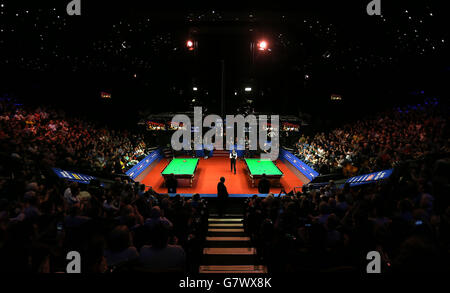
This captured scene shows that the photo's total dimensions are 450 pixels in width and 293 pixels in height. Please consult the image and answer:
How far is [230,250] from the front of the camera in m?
5.87

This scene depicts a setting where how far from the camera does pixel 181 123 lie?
24047 mm

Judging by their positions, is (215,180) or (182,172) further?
(215,180)

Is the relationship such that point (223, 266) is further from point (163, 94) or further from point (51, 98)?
point (163, 94)

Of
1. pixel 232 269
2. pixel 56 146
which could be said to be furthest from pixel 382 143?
pixel 56 146

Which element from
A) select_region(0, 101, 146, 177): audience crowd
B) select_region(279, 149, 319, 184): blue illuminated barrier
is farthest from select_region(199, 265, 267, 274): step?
select_region(279, 149, 319, 184): blue illuminated barrier

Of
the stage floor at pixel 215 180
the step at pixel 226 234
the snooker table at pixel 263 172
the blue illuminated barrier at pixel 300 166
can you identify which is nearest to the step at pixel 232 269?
the step at pixel 226 234

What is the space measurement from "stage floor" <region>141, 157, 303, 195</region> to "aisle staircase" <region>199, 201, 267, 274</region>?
4.88 m

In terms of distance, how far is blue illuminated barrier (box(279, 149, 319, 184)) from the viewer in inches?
535

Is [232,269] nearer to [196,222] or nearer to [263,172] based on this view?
[196,222]

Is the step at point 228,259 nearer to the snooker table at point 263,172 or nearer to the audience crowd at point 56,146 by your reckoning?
the audience crowd at point 56,146

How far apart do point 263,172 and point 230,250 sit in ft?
25.2

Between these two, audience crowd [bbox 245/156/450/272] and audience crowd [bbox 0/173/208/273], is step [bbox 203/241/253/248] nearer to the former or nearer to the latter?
audience crowd [bbox 245/156/450/272]
